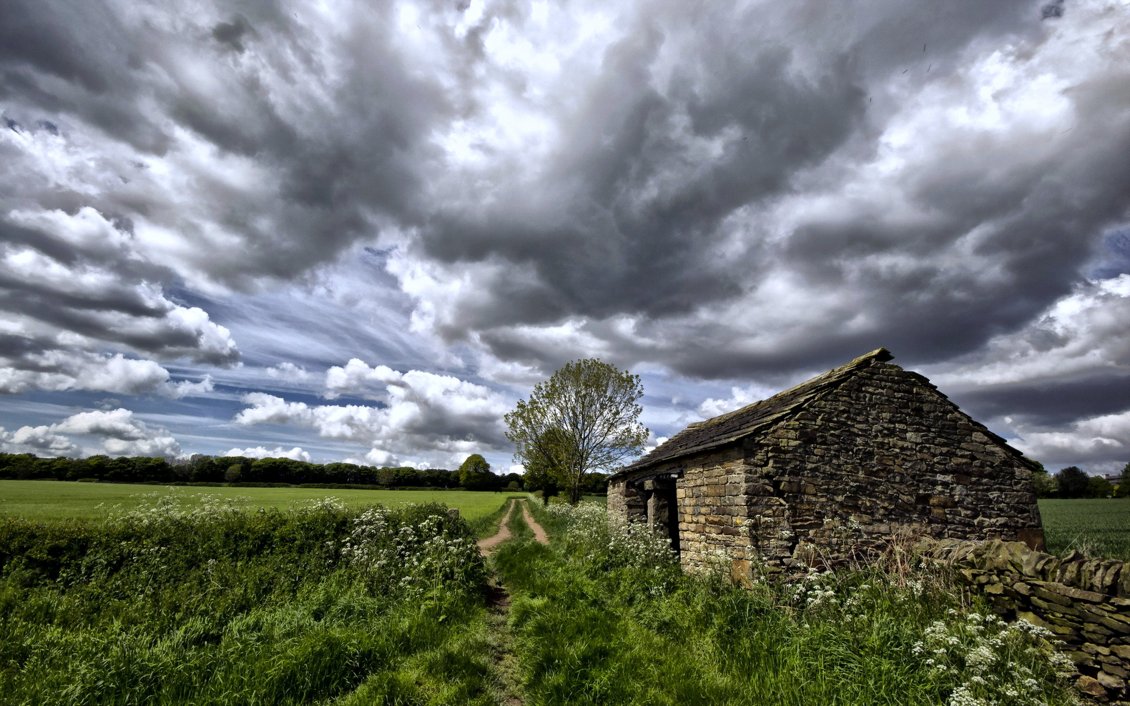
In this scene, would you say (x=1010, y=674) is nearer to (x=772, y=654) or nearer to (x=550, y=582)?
(x=772, y=654)

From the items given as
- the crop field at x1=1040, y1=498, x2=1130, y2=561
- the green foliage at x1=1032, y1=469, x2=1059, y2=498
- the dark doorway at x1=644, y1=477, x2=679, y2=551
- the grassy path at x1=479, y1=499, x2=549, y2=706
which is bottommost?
the grassy path at x1=479, y1=499, x2=549, y2=706

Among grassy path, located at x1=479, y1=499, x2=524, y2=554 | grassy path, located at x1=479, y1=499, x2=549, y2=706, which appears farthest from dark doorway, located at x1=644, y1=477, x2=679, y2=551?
grassy path, located at x1=479, y1=499, x2=524, y2=554

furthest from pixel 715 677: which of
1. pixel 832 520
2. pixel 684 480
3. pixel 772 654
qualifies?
pixel 684 480

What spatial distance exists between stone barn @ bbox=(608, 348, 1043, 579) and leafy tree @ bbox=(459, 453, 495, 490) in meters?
87.2

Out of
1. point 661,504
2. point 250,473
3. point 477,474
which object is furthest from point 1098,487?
point 250,473

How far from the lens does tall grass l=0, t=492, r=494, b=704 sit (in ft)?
15.9

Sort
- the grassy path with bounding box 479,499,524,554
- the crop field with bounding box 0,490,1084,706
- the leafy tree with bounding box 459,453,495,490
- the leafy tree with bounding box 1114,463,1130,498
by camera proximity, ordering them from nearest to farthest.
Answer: the crop field with bounding box 0,490,1084,706, the grassy path with bounding box 479,499,524,554, the leafy tree with bounding box 1114,463,1130,498, the leafy tree with bounding box 459,453,495,490

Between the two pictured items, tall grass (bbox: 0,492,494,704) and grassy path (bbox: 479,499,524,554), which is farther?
grassy path (bbox: 479,499,524,554)

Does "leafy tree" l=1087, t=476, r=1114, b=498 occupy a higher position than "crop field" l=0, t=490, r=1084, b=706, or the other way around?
"leafy tree" l=1087, t=476, r=1114, b=498

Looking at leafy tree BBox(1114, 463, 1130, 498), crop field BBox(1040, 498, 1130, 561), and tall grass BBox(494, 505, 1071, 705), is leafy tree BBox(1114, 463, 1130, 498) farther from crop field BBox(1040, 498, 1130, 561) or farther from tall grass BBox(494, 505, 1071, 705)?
tall grass BBox(494, 505, 1071, 705)

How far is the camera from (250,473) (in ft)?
245

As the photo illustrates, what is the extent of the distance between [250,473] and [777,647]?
8836 cm

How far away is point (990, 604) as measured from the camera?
6441mm

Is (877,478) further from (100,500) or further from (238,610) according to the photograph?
(100,500)
